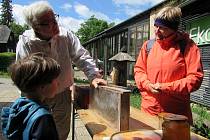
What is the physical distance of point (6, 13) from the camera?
12988cm

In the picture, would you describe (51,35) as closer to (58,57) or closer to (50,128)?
(58,57)

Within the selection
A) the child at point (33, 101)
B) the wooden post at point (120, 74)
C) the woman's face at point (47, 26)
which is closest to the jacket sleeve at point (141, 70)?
the woman's face at point (47, 26)

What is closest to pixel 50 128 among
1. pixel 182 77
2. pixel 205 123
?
pixel 182 77

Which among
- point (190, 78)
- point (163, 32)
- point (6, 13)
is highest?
point (6, 13)

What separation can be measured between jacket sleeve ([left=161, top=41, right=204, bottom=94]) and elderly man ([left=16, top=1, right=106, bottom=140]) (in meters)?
0.69

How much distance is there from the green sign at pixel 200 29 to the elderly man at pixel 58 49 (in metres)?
8.11

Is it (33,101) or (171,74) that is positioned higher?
(171,74)

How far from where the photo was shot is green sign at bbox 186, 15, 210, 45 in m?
11.9

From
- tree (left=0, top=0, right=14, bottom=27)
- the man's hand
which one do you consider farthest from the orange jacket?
tree (left=0, top=0, right=14, bottom=27)

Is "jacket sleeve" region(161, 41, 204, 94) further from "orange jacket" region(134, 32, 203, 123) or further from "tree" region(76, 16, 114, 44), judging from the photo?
"tree" region(76, 16, 114, 44)

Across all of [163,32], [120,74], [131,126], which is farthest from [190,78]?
[120,74]

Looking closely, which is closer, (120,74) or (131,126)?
(131,126)

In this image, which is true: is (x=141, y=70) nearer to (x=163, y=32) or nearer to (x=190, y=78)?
(x=163, y=32)

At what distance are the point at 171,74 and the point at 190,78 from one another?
7.5 inches
